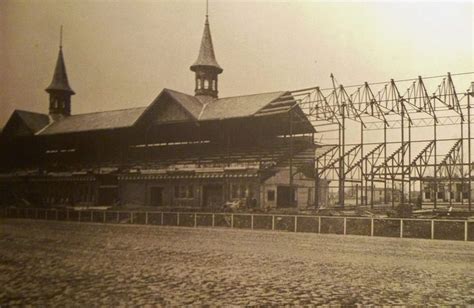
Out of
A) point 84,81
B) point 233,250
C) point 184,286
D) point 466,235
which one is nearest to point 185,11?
point 84,81

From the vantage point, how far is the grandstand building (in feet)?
99.2

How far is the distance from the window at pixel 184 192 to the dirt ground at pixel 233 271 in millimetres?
13307

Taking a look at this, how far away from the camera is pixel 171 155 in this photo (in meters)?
34.8

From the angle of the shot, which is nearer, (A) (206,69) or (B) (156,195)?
(B) (156,195)

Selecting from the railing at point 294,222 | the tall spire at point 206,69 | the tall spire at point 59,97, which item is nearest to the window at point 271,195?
the railing at point 294,222

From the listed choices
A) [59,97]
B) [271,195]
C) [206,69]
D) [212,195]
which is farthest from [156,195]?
[59,97]

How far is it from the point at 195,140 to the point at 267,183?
803 cm

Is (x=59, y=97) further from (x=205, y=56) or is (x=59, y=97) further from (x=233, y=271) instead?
(x=233, y=271)

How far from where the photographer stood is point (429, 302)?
815cm

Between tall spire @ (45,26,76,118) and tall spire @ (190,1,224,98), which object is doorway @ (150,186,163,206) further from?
tall spire @ (45,26,76,118)

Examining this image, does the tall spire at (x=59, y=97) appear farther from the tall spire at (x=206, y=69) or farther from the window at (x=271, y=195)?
the window at (x=271, y=195)

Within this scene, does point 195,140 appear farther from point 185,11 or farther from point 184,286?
point 184,286

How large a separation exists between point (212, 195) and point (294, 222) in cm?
1094

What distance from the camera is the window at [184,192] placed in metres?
32.1
